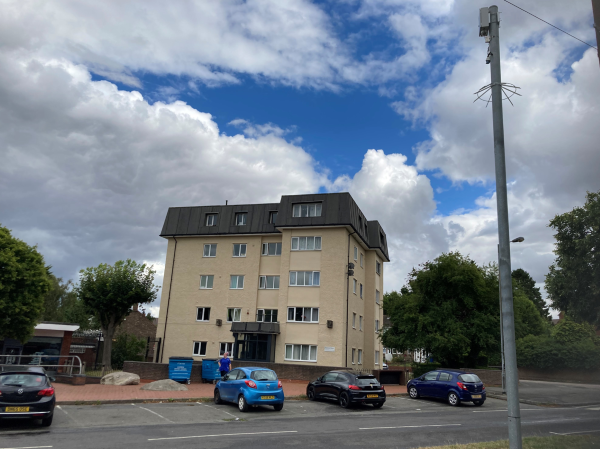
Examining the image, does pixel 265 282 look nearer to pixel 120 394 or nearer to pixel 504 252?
pixel 120 394

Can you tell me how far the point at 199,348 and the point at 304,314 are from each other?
919 centimetres

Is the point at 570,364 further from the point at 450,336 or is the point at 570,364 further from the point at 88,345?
the point at 88,345

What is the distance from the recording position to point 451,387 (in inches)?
814

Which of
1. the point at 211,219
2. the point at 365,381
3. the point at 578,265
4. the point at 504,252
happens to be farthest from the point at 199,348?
the point at 504,252

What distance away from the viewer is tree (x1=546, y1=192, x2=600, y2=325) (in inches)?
1214

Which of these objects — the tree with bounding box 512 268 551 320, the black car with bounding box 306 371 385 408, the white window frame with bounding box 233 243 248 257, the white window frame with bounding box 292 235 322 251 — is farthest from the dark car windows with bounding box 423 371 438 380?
the tree with bounding box 512 268 551 320

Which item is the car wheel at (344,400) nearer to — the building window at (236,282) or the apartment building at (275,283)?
the apartment building at (275,283)

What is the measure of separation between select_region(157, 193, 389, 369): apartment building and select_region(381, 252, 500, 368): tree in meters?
4.56

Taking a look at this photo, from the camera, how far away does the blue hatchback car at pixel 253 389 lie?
52.3ft

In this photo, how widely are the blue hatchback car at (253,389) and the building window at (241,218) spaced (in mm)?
21558

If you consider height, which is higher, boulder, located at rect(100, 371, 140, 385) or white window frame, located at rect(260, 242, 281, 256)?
white window frame, located at rect(260, 242, 281, 256)

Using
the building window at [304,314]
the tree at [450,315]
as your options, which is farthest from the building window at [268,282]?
the tree at [450,315]

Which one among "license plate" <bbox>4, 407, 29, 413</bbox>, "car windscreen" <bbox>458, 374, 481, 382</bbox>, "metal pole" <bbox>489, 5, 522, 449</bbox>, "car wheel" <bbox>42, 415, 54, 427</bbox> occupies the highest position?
"metal pole" <bbox>489, 5, 522, 449</bbox>

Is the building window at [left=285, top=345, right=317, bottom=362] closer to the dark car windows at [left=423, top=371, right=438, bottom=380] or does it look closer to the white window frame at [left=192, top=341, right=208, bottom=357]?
the white window frame at [left=192, top=341, right=208, bottom=357]
